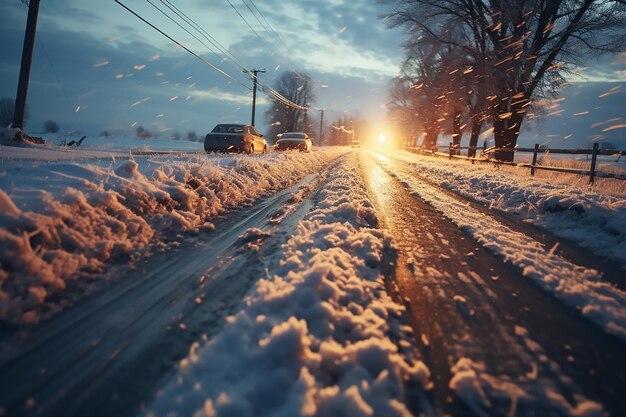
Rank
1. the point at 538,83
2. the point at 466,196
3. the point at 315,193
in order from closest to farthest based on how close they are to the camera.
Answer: the point at 315,193 < the point at 466,196 < the point at 538,83

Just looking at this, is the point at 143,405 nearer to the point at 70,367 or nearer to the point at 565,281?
the point at 70,367

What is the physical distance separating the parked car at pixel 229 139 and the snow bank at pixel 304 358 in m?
15.2

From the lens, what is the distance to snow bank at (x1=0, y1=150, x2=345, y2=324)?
229 cm

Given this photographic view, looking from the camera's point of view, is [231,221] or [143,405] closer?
[143,405]

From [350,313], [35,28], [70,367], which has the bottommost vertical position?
[70,367]

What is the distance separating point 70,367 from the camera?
164 cm

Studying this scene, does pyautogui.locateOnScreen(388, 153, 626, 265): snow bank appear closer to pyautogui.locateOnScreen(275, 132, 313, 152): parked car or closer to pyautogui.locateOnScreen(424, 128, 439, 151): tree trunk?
pyautogui.locateOnScreen(275, 132, 313, 152): parked car

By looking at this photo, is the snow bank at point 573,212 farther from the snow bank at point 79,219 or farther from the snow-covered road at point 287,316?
the snow bank at point 79,219

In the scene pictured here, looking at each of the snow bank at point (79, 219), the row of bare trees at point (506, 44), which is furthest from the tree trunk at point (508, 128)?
the snow bank at point (79, 219)

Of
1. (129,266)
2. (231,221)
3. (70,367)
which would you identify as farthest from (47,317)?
(231,221)

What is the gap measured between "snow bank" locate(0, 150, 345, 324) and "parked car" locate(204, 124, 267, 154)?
11485 mm

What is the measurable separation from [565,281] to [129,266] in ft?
12.7

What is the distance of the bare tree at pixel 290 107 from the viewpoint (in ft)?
232

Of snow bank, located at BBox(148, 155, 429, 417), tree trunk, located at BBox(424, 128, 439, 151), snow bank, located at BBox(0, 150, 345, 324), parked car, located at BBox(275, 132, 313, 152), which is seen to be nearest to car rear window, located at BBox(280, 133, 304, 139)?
parked car, located at BBox(275, 132, 313, 152)
